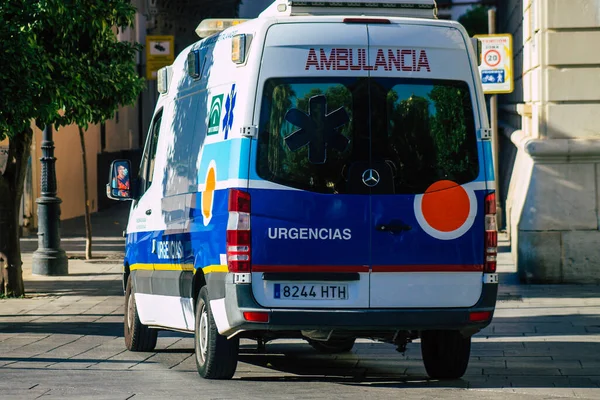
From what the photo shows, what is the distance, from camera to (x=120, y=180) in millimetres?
11922

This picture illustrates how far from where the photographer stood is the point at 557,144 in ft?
55.2

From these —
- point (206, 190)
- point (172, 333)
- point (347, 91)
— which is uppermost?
point (347, 91)

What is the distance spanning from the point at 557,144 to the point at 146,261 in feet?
22.4

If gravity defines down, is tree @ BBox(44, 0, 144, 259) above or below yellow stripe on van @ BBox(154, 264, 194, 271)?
above

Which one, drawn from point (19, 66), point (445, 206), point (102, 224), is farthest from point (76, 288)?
point (102, 224)

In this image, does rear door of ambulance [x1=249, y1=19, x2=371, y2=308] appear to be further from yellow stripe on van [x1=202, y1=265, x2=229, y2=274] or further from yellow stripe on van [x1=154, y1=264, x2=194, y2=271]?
yellow stripe on van [x1=154, y1=264, x2=194, y2=271]

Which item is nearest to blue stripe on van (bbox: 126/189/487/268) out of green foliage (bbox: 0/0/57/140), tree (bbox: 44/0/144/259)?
green foliage (bbox: 0/0/57/140)

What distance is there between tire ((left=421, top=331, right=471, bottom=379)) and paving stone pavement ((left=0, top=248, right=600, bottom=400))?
0.10m

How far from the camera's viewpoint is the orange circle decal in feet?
30.2

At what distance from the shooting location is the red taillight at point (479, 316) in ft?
30.3

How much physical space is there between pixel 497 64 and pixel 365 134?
12.7 m

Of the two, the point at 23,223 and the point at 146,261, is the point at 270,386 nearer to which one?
the point at 146,261

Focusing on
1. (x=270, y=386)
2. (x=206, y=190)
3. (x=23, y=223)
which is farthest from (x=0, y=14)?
(x=23, y=223)

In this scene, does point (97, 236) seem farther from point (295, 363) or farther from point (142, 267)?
point (295, 363)
